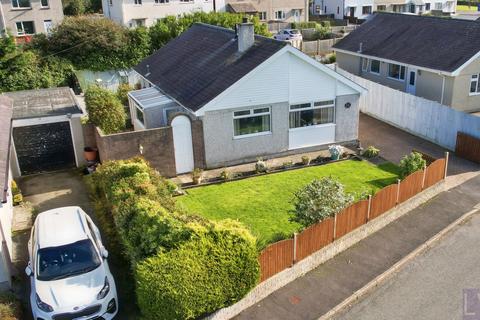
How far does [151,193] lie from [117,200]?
107 cm

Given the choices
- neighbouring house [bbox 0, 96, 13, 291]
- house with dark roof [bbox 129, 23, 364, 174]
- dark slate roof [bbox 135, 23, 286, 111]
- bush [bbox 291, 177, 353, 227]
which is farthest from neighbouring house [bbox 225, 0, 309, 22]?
bush [bbox 291, 177, 353, 227]

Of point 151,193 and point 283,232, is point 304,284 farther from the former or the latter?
point 151,193

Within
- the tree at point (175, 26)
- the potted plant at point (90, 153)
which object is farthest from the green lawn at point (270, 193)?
the tree at point (175, 26)

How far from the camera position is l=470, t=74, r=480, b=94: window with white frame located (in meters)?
26.5

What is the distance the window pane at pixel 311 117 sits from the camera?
2192cm

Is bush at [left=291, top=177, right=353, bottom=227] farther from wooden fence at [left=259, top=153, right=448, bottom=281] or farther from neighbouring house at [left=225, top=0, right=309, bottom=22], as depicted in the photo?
neighbouring house at [left=225, top=0, right=309, bottom=22]

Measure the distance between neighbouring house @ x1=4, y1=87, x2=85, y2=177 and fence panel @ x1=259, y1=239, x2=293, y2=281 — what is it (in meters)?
12.3

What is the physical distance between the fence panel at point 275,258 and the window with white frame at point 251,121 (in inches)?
341

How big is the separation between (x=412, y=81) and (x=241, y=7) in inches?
1297

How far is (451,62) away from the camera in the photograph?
26.3 m

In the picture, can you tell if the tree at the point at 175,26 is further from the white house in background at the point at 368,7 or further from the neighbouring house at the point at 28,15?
the white house in background at the point at 368,7

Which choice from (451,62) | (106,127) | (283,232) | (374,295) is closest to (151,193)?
(283,232)

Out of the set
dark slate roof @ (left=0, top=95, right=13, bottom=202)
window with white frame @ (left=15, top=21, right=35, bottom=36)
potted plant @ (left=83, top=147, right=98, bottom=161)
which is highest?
window with white frame @ (left=15, top=21, right=35, bottom=36)

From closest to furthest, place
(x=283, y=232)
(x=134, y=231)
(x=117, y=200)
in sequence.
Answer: (x=134, y=231) < (x=117, y=200) < (x=283, y=232)
